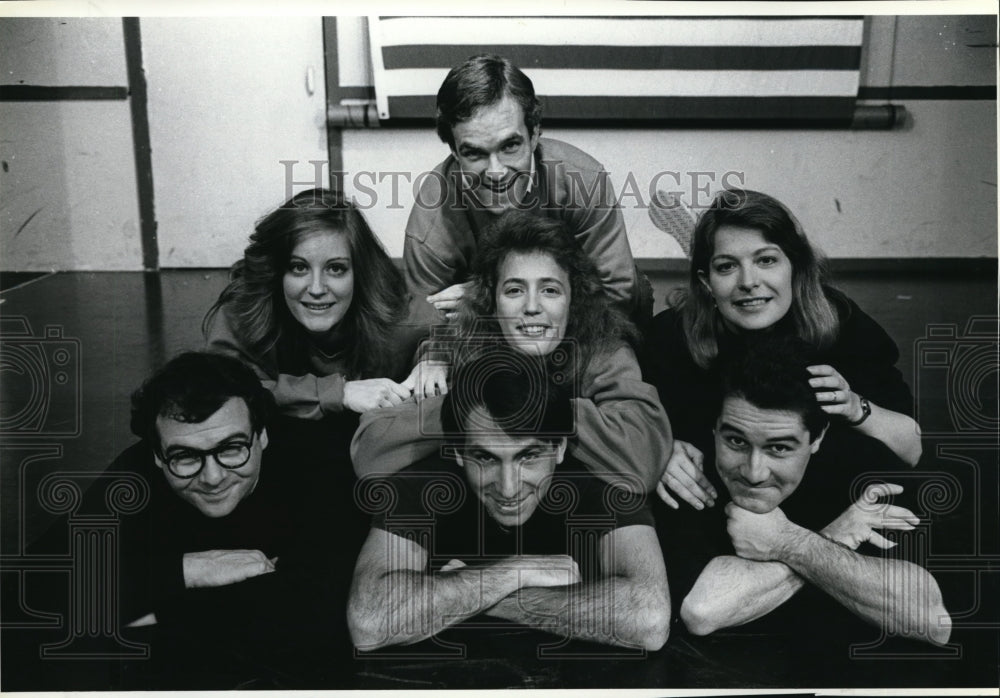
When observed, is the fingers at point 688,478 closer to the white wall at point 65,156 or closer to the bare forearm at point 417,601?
the bare forearm at point 417,601

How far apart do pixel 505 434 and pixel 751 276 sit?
774 millimetres

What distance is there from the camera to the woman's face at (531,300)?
2.89m

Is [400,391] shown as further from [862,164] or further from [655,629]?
[862,164]

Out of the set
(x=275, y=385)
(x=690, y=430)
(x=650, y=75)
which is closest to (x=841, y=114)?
(x=650, y=75)

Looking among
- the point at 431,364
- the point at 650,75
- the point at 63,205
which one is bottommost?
the point at 431,364

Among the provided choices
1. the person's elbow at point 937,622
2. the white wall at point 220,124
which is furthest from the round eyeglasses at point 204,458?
the person's elbow at point 937,622

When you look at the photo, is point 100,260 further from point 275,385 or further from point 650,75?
point 650,75

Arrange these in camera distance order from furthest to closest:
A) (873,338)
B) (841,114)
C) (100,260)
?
(841,114), (100,260), (873,338)

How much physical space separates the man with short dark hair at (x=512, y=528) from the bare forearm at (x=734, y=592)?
90 mm

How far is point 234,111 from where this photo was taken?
10.3ft

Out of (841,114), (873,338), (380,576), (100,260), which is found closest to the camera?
(380,576)

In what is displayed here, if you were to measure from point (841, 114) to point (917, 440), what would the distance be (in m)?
2.09

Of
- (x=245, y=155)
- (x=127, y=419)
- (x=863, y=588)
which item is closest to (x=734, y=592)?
(x=863, y=588)

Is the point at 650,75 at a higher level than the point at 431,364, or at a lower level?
higher
